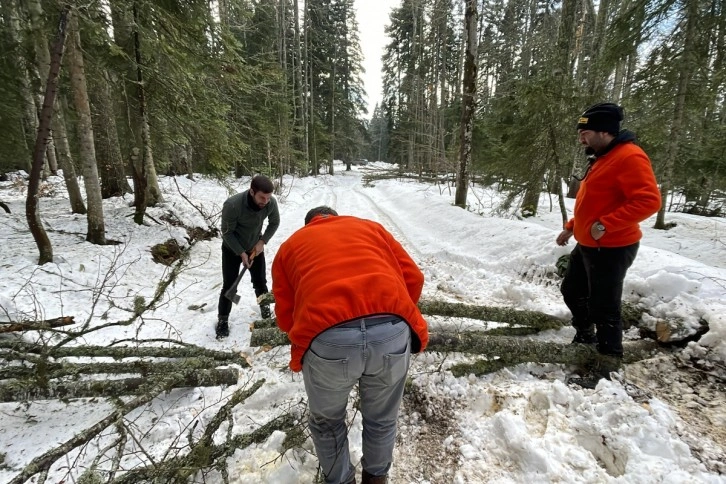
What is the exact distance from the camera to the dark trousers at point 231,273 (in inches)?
173

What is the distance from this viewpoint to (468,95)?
10312 millimetres

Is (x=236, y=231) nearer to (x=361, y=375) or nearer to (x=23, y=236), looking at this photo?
(x=361, y=375)

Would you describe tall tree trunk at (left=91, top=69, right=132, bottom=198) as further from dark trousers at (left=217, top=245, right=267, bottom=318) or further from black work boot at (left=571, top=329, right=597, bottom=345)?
black work boot at (left=571, top=329, right=597, bottom=345)

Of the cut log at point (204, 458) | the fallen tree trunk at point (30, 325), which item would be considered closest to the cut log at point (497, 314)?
the cut log at point (204, 458)

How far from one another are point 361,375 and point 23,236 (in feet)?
26.2

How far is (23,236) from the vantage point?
20.8ft

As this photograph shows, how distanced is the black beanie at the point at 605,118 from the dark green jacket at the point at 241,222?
3647 millimetres

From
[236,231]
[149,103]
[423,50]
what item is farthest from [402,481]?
[423,50]

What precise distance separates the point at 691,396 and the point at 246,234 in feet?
15.4

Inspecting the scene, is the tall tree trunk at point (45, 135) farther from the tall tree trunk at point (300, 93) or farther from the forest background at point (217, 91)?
the tall tree trunk at point (300, 93)

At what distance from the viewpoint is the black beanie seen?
2854mm

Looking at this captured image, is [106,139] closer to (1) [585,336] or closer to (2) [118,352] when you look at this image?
(2) [118,352]

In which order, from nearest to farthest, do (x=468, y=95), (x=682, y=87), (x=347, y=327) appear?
1. (x=347, y=327)
2. (x=682, y=87)
3. (x=468, y=95)

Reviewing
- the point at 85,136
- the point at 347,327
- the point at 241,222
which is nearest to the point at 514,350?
the point at 347,327
